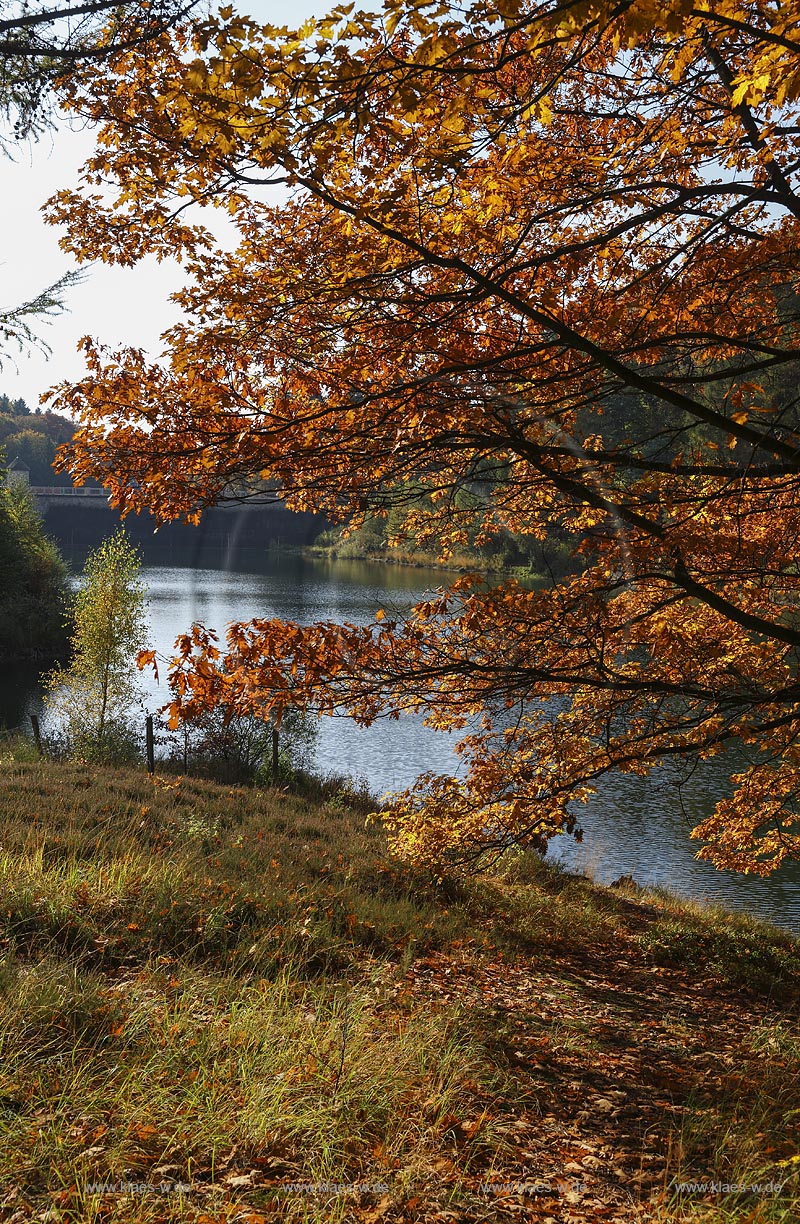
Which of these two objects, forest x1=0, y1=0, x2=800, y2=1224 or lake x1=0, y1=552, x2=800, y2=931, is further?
lake x1=0, y1=552, x2=800, y2=931

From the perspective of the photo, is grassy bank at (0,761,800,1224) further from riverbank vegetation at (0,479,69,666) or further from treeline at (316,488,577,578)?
riverbank vegetation at (0,479,69,666)

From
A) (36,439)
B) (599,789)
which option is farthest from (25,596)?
(36,439)

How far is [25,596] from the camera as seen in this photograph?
36.2 meters

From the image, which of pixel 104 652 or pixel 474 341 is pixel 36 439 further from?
pixel 474 341

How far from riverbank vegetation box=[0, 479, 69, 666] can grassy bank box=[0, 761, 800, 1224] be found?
27.2 meters

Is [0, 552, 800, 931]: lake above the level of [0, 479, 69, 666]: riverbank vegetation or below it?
below

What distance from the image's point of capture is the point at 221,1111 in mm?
3721

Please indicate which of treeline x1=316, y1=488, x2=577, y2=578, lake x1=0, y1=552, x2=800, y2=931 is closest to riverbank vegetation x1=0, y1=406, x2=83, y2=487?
treeline x1=316, y1=488, x2=577, y2=578

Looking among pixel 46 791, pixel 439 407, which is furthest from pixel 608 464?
pixel 46 791

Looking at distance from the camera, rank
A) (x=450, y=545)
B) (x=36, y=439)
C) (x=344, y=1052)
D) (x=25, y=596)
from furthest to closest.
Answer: (x=36, y=439) < (x=25, y=596) < (x=450, y=545) < (x=344, y=1052)

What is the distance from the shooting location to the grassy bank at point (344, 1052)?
11.3 feet

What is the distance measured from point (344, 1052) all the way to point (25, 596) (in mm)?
35615

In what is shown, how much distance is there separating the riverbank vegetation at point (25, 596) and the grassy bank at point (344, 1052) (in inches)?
1070

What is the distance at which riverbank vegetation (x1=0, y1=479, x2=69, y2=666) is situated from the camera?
33594 millimetres
